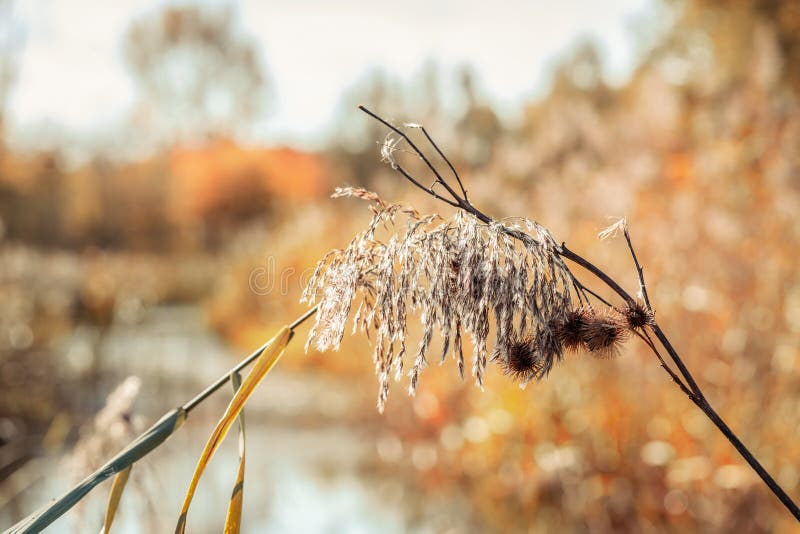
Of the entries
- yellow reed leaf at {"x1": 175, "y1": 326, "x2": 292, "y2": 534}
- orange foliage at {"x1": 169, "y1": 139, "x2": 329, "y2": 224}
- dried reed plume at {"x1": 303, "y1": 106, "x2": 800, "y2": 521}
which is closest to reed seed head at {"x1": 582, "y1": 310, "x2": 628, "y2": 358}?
dried reed plume at {"x1": 303, "y1": 106, "x2": 800, "y2": 521}

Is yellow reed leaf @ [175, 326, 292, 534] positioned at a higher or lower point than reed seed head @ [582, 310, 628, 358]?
lower

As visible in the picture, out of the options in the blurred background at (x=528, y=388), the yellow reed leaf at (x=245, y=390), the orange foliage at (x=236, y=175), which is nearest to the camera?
the yellow reed leaf at (x=245, y=390)

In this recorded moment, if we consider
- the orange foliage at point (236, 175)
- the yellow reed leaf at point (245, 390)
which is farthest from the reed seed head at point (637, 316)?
the orange foliage at point (236, 175)

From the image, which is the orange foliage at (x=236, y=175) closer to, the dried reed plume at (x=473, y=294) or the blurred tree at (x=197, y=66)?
the blurred tree at (x=197, y=66)

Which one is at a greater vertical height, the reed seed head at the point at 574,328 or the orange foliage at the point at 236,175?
the orange foliage at the point at 236,175

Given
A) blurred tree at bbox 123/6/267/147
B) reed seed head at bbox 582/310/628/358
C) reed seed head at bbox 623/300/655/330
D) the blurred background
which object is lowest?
reed seed head at bbox 582/310/628/358

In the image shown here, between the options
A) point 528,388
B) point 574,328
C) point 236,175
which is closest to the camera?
point 574,328

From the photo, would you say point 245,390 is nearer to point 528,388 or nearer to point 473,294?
point 473,294

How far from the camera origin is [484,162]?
8.93m

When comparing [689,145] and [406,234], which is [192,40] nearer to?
[689,145]

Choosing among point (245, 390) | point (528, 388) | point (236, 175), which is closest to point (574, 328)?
point (245, 390)

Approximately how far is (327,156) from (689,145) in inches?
559

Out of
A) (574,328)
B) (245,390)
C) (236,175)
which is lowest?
(245,390)

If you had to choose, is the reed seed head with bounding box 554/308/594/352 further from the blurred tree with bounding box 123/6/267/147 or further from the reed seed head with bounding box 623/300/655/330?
the blurred tree with bounding box 123/6/267/147
